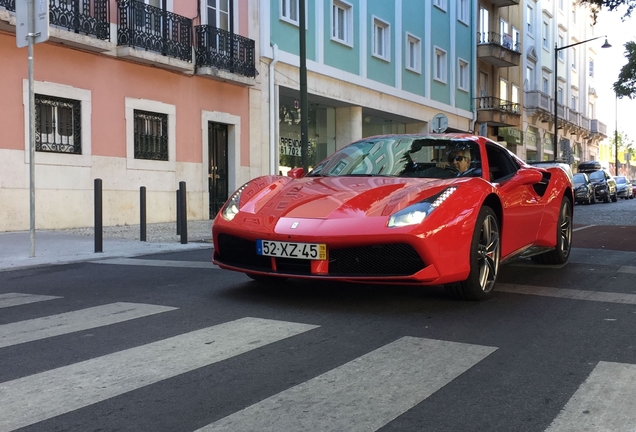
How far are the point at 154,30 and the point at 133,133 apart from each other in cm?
244

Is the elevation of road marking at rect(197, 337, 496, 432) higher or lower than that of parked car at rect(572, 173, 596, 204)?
lower

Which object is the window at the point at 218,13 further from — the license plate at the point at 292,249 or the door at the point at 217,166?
the license plate at the point at 292,249

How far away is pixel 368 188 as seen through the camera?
5418mm

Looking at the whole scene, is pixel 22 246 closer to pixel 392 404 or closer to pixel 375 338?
pixel 375 338

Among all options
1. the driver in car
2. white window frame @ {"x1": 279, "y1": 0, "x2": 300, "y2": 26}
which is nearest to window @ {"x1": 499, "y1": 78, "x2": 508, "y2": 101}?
white window frame @ {"x1": 279, "y1": 0, "x2": 300, "y2": 26}

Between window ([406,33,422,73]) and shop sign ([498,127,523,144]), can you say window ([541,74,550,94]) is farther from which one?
window ([406,33,422,73])

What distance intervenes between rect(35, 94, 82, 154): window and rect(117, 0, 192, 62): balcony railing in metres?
2.00

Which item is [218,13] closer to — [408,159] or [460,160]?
[408,159]

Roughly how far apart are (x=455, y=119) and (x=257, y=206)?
28.2 m

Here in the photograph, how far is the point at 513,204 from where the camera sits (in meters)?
6.08

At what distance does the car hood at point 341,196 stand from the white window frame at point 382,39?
67.1 feet

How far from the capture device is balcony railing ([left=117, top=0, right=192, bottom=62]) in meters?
15.6

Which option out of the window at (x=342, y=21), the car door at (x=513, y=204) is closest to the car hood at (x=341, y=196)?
the car door at (x=513, y=204)

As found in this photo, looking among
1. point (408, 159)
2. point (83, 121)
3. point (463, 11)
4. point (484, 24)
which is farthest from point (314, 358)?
point (484, 24)
